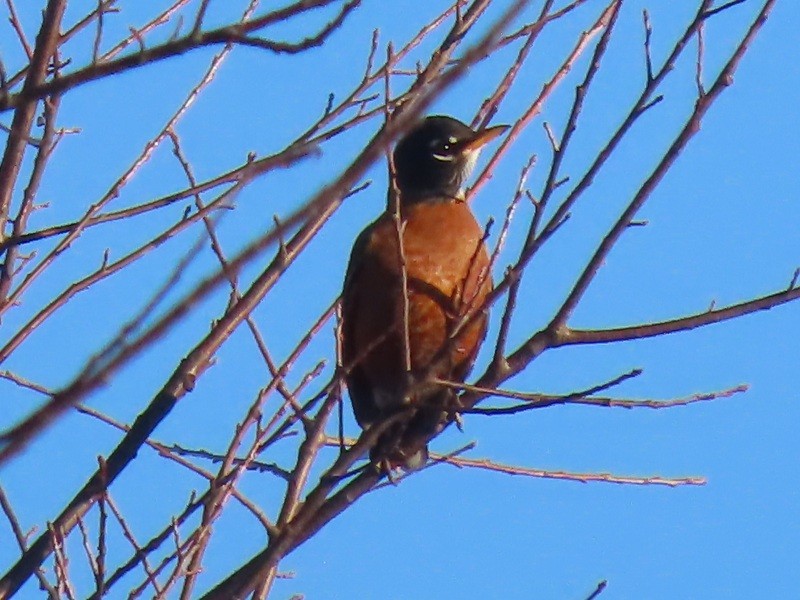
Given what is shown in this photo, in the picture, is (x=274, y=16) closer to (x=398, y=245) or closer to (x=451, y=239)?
(x=398, y=245)

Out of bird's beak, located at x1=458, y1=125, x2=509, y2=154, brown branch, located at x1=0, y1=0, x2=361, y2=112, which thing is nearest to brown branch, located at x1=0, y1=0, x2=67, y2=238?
brown branch, located at x1=0, y1=0, x2=361, y2=112

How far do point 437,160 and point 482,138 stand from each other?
0.49 m

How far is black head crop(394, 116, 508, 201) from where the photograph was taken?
236 inches

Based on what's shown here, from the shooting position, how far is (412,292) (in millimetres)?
5184

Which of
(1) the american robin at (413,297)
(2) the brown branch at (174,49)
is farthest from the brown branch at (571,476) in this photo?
A: (2) the brown branch at (174,49)

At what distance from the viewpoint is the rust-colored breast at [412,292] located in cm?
519

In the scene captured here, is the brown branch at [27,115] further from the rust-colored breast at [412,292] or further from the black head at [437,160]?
the black head at [437,160]

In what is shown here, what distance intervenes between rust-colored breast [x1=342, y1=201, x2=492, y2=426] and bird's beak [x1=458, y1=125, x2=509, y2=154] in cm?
33

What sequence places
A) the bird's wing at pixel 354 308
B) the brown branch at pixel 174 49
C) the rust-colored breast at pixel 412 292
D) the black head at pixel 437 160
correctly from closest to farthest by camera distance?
the brown branch at pixel 174 49, the rust-colored breast at pixel 412 292, the bird's wing at pixel 354 308, the black head at pixel 437 160

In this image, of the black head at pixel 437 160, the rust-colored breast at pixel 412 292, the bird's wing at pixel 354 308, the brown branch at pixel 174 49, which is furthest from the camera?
the black head at pixel 437 160

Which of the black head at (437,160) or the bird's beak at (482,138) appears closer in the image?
the bird's beak at (482,138)

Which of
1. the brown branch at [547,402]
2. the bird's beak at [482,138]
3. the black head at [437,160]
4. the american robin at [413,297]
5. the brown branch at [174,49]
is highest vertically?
the black head at [437,160]

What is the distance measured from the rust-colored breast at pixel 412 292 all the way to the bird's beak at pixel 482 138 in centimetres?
33

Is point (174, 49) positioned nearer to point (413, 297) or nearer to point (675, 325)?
point (675, 325)
